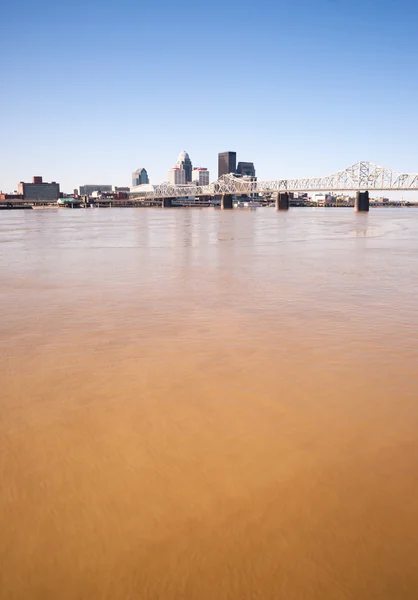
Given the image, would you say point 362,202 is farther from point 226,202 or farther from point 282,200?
point 226,202

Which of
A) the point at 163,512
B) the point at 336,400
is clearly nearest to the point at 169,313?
the point at 336,400

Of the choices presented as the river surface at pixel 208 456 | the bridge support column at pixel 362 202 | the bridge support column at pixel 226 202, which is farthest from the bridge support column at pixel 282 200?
the river surface at pixel 208 456

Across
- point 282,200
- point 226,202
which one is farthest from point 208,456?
point 226,202

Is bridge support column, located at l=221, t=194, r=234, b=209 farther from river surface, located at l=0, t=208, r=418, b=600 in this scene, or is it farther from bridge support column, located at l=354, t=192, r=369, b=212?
river surface, located at l=0, t=208, r=418, b=600

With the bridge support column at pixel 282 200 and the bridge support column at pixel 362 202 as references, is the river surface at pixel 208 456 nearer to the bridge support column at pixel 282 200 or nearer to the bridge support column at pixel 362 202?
the bridge support column at pixel 362 202

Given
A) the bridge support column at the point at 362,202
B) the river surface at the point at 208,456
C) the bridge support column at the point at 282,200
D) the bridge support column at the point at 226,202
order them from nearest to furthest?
the river surface at the point at 208,456
the bridge support column at the point at 362,202
the bridge support column at the point at 282,200
the bridge support column at the point at 226,202

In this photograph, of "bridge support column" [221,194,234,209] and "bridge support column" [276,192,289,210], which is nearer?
"bridge support column" [276,192,289,210]

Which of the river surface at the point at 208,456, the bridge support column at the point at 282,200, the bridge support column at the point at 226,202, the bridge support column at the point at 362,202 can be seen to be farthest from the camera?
the bridge support column at the point at 226,202

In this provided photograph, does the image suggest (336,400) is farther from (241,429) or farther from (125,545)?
(125,545)

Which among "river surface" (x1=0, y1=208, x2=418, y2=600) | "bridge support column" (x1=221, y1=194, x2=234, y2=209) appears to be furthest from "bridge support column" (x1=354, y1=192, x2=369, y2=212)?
"river surface" (x1=0, y1=208, x2=418, y2=600)
